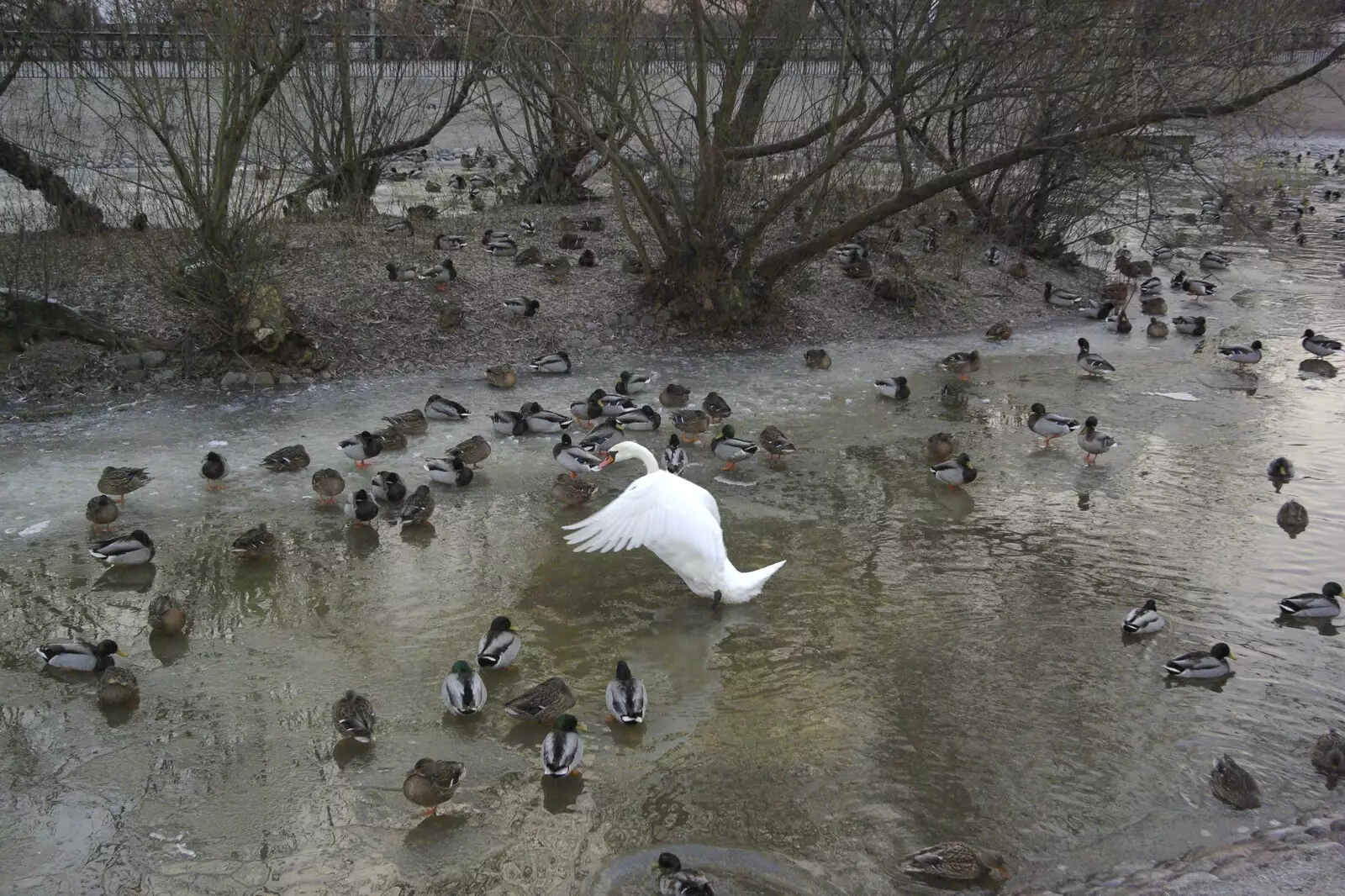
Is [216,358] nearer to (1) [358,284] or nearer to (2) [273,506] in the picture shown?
(1) [358,284]

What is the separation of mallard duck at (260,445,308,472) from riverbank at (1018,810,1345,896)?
7548 mm

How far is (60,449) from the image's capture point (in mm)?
10711

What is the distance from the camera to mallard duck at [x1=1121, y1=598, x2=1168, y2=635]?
7.62m

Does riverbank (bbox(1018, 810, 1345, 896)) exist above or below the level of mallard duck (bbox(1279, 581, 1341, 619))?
below

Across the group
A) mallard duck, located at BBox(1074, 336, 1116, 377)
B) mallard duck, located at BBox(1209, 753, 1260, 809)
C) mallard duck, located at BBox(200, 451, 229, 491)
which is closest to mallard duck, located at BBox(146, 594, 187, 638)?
mallard duck, located at BBox(200, 451, 229, 491)

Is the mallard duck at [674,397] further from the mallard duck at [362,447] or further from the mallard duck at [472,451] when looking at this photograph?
the mallard duck at [362,447]

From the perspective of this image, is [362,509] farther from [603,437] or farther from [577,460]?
[603,437]

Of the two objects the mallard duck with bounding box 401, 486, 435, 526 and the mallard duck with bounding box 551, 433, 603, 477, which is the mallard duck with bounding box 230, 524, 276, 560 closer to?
the mallard duck with bounding box 401, 486, 435, 526

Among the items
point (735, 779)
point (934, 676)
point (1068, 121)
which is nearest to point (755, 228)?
point (1068, 121)

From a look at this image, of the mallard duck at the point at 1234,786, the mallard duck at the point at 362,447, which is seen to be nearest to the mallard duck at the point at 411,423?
the mallard duck at the point at 362,447

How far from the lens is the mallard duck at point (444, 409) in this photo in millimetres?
11844

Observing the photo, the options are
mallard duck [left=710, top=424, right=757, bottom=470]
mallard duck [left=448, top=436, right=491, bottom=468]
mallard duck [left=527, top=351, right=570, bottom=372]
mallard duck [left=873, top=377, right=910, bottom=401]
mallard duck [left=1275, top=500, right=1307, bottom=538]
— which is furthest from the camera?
mallard duck [left=527, top=351, right=570, bottom=372]

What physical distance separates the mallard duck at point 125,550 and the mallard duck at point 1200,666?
297 inches

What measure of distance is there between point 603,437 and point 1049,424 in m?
4.78
